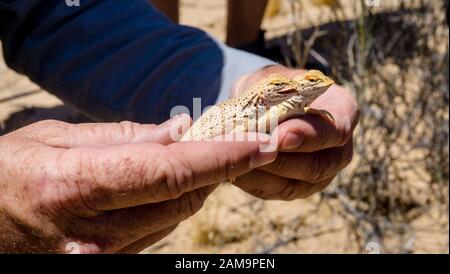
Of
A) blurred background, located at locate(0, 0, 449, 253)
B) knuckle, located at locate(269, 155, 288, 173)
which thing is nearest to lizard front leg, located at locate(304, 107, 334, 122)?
knuckle, located at locate(269, 155, 288, 173)

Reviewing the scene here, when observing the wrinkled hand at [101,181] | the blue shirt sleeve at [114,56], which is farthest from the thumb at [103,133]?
the blue shirt sleeve at [114,56]

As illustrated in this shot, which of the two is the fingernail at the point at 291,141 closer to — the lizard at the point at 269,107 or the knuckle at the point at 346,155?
the lizard at the point at 269,107

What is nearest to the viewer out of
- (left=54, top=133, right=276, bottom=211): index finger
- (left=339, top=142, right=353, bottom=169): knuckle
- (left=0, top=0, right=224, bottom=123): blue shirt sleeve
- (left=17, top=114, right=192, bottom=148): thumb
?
(left=54, top=133, right=276, bottom=211): index finger

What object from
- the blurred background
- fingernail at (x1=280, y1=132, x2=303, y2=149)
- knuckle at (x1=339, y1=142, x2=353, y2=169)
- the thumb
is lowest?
the blurred background

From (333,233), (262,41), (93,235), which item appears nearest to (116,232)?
(93,235)

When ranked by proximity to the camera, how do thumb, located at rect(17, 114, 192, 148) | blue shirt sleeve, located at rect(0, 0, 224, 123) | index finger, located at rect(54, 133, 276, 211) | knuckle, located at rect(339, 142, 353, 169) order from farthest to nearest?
blue shirt sleeve, located at rect(0, 0, 224, 123)
knuckle, located at rect(339, 142, 353, 169)
thumb, located at rect(17, 114, 192, 148)
index finger, located at rect(54, 133, 276, 211)

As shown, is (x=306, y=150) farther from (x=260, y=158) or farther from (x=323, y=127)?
(x=260, y=158)

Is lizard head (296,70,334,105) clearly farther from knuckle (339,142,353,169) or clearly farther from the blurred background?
the blurred background

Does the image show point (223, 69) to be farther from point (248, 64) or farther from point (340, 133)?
point (340, 133)
